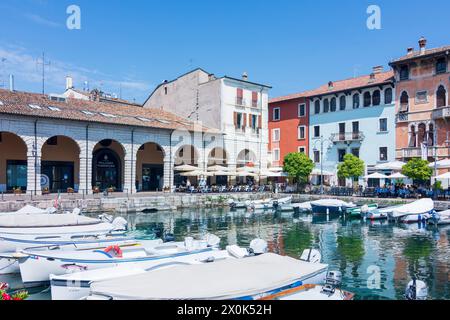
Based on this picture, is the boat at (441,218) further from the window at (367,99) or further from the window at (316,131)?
the window at (316,131)

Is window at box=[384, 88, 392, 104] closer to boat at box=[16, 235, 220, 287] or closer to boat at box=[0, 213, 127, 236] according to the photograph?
boat at box=[0, 213, 127, 236]

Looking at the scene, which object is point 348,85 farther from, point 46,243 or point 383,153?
point 46,243

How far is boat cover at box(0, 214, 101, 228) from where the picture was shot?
51.9 ft

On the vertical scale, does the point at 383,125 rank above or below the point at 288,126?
below

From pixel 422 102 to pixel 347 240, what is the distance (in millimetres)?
23979

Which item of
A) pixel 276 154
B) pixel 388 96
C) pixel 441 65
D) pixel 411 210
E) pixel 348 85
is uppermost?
pixel 348 85

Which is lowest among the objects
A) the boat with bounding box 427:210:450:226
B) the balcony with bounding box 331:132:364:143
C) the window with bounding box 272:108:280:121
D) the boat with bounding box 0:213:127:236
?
the boat with bounding box 427:210:450:226

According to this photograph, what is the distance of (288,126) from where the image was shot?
49.2 meters

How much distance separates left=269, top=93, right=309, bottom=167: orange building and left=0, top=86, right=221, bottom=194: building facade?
1196 cm

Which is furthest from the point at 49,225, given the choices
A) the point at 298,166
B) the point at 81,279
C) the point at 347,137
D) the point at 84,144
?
the point at 347,137

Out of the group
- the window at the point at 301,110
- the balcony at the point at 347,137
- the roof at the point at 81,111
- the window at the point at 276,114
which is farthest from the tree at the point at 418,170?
the window at the point at 276,114

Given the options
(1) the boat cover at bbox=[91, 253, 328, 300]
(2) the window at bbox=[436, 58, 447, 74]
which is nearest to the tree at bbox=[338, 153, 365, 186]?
(2) the window at bbox=[436, 58, 447, 74]

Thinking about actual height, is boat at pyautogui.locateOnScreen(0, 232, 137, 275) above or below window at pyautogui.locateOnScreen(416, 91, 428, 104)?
below

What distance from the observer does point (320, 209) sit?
30625 millimetres
